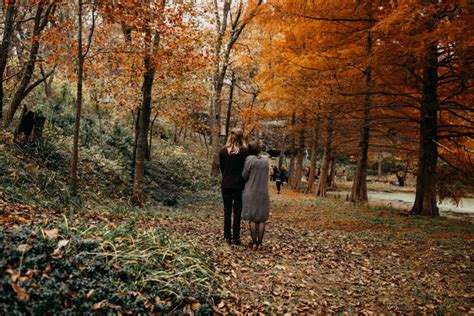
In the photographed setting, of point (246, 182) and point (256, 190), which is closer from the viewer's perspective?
point (256, 190)

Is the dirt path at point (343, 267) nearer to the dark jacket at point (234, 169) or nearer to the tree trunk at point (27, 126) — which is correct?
the dark jacket at point (234, 169)

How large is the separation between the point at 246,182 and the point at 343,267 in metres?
2.16

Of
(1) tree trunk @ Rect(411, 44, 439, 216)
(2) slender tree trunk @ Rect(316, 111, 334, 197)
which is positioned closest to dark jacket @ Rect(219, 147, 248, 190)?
(1) tree trunk @ Rect(411, 44, 439, 216)

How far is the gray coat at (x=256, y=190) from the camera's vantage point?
20.6 ft

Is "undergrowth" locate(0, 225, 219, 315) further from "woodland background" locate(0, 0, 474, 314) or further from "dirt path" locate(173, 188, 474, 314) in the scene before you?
"dirt path" locate(173, 188, 474, 314)

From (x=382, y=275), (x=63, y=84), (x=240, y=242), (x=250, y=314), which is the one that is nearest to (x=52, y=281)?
(x=250, y=314)

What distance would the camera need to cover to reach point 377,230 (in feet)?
30.6

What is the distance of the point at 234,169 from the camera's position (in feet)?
21.0

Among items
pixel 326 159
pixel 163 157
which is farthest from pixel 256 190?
pixel 326 159

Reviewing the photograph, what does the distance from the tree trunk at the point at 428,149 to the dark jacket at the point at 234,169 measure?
776cm

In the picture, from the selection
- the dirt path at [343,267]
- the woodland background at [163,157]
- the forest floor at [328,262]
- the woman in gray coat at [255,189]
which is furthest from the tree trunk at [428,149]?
the woman in gray coat at [255,189]

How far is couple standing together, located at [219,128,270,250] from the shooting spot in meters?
6.29

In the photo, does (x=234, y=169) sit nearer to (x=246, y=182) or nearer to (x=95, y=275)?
(x=246, y=182)

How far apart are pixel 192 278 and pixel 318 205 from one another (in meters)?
10.6
